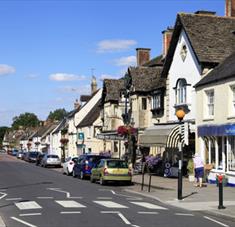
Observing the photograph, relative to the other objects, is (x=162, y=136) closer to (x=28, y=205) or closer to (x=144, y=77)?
(x=144, y=77)

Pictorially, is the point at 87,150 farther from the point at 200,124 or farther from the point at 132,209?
the point at 132,209

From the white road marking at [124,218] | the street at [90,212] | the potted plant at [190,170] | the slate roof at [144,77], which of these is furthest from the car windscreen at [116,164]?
the slate roof at [144,77]

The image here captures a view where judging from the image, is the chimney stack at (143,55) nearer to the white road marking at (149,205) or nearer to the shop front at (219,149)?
the shop front at (219,149)

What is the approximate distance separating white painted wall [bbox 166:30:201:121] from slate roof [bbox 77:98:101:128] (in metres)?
27.0

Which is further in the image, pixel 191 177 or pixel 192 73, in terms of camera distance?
pixel 192 73

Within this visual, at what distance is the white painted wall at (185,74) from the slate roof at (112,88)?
17.4 metres

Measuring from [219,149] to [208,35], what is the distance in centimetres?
836

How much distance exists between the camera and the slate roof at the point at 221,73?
26688 mm

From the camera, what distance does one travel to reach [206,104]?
96.4 ft

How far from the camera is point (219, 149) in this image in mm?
27938

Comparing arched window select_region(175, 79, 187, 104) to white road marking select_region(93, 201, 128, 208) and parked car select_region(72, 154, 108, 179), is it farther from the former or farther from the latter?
white road marking select_region(93, 201, 128, 208)

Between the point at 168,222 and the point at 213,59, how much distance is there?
1820cm

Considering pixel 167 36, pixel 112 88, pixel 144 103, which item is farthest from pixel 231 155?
pixel 112 88

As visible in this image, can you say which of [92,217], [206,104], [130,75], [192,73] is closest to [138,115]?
[130,75]
